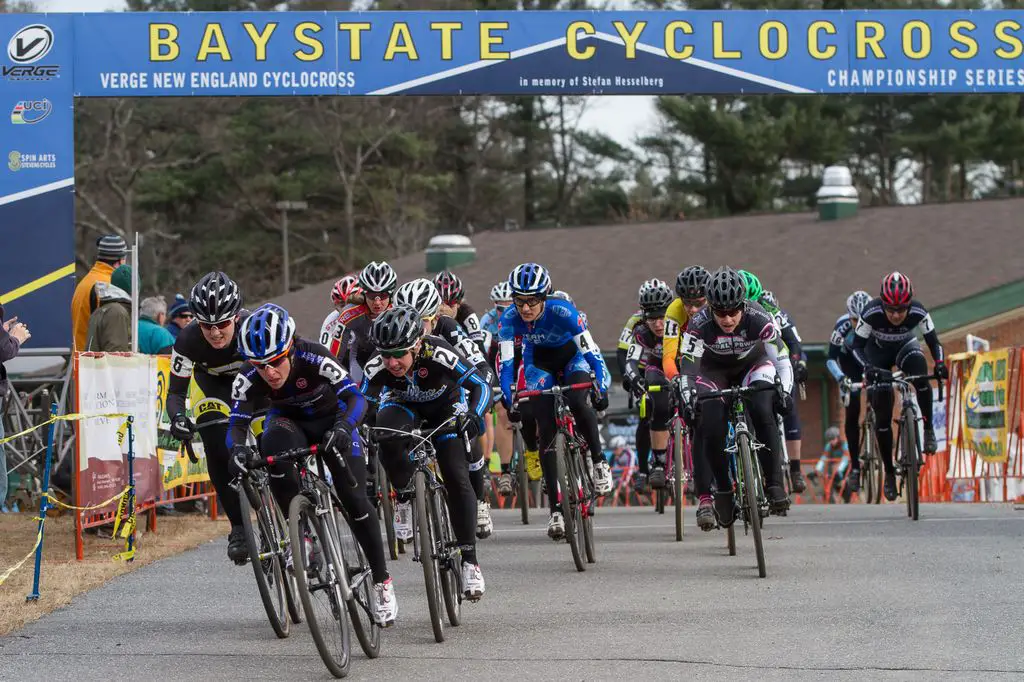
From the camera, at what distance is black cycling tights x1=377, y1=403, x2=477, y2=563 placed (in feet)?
31.3

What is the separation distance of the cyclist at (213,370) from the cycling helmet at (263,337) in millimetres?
920

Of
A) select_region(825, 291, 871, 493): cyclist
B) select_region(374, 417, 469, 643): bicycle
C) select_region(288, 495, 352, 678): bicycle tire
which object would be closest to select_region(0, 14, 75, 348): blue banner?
select_region(825, 291, 871, 493): cyclist

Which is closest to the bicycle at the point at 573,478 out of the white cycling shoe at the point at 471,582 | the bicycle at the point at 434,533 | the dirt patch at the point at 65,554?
the bicycle at the point at 434,533

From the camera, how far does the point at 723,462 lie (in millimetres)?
11469

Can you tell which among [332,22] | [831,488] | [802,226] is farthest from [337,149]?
[332,22]

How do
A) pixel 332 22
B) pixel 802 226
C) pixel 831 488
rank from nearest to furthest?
pixel 332 22 → pixel 831 488 → pixel 802 226

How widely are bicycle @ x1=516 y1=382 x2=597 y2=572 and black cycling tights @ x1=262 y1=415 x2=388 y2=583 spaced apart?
3.05 meters

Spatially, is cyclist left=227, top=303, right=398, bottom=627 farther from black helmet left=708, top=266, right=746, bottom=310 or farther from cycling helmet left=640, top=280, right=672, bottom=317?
cycling helmet left=640, top=280, right=672, bottom=317

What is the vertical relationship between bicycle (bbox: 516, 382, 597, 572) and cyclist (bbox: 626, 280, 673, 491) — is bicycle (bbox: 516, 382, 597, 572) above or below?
below

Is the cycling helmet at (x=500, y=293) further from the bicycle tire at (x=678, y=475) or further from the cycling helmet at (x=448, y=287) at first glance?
the bicycle tire at (x=678, y=475)

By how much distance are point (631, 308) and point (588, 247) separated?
5311 mm

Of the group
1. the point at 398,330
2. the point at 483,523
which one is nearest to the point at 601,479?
the point at 483,523

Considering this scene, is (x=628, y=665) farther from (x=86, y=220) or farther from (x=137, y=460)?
(x=86, y=220)

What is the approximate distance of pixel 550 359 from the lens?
43.2 ft
